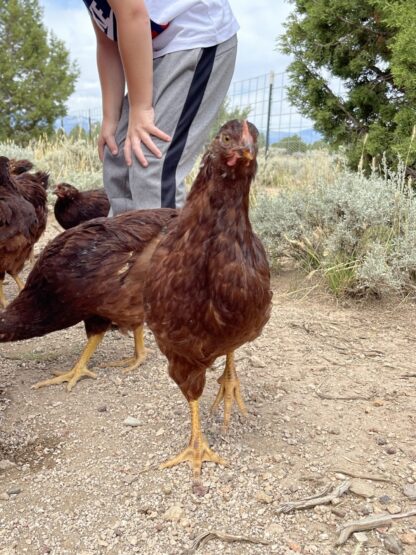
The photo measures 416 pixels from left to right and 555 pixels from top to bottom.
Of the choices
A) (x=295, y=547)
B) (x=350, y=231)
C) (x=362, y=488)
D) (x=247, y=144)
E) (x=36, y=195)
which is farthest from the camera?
(x=36, y=195)

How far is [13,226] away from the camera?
14.5 ft

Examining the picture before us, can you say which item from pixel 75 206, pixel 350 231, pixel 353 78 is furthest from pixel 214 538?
pixel 353 78

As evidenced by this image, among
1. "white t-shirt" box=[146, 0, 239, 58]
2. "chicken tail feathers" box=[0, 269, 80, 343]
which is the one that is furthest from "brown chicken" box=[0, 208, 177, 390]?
"white t-shirt" box=[146, 0, 239, 58]

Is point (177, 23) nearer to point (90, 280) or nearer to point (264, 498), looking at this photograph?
point (90, 280)

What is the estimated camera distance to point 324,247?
4.54 meters

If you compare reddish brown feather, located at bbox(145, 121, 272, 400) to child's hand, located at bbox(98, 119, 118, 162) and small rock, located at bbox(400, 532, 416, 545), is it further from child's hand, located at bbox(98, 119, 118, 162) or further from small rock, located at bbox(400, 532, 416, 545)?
child's hand, located at bbox(98, 119, 118, 162)

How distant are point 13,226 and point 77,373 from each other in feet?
5.80

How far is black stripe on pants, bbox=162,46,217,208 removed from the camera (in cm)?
266

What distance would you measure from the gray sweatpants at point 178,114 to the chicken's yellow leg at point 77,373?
3.16 ft

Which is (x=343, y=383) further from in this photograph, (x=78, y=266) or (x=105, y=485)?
(x=78, y=266)

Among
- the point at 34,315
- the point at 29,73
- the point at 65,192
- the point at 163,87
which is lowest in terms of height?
the point at 34,315

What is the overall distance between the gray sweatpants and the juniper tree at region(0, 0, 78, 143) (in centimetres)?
2010

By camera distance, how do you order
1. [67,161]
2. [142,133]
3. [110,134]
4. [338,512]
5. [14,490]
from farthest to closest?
[67,161] < [110,134] < [142,133] < [14,490] < [338,512]

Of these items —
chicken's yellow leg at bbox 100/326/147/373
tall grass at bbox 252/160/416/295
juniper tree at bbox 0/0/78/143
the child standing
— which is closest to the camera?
the child standing
